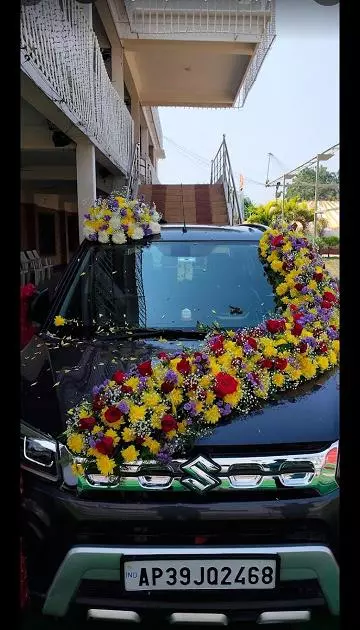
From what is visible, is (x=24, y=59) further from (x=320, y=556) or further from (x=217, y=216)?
(x=217, y=216)

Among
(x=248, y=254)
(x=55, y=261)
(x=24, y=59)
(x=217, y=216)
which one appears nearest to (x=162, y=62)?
(x=217, y=216)

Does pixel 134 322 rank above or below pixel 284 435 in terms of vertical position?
above

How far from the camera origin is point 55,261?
16062 millimetres

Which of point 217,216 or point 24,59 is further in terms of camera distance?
point 217,216

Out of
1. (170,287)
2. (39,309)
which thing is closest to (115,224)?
(170,287)

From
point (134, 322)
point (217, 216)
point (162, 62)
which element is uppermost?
point (162, 62)

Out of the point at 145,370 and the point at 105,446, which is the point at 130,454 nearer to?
the point at 105,446

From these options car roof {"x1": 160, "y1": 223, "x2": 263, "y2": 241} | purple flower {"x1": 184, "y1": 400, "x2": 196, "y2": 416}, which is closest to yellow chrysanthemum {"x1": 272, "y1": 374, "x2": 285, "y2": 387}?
purple flower {"x1": 184, "y1": 400, "x2": 196, "y2": 416}

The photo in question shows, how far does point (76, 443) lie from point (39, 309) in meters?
1.54

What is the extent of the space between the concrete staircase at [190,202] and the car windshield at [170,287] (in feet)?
27.4

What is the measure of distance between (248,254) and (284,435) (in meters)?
1.84

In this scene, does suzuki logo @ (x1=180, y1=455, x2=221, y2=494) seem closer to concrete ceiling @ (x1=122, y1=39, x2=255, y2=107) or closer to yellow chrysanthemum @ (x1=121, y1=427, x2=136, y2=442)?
yellow chrysanthemum @ (x1=121, y1=427, x2=136, y2=442)

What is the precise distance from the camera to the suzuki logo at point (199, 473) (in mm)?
2062
